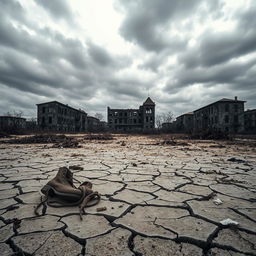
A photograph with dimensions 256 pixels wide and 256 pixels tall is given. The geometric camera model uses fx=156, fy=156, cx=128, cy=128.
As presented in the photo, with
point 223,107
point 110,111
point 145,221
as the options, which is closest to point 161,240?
point 145,221

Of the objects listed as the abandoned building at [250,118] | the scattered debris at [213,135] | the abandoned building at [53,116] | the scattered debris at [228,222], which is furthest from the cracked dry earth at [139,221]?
the abandoned building at [250,118]

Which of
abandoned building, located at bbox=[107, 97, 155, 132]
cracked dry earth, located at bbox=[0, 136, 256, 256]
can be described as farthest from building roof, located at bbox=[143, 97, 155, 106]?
cracked dry earth, located at bbox=[0, 136, 256, 256]

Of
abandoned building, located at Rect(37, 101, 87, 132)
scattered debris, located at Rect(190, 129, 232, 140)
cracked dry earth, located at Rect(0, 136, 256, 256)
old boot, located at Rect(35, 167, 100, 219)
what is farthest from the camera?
abandoned building, located at Rect(37, 101, 87, 132)

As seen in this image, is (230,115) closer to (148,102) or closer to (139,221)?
(148,102)

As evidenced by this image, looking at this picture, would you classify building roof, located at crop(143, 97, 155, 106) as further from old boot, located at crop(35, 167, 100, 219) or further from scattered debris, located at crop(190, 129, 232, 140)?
old boot, located at crop(35, 167, 100, 219)

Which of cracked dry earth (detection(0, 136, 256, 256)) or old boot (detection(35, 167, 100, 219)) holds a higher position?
old boot (detection(35, 167, 100, 219))

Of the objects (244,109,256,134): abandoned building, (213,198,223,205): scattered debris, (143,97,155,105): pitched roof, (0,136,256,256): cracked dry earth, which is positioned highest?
(143,97,155,105): pitched roof

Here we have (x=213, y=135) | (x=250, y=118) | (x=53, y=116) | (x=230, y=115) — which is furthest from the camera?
(x=250, y=118)

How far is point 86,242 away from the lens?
3.37 feet

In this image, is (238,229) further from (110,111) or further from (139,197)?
(110,111)

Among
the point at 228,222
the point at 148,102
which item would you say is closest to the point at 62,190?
the point at 228,222

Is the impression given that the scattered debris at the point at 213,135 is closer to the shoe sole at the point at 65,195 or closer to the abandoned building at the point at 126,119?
the shoe sole at the point at 65,195

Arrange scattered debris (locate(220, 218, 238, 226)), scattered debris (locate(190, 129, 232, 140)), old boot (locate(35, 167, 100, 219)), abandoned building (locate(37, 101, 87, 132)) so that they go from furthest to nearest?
abandoned building (locate(37, 101, 87, 132)), scattered debris (locate(190, 129, 232, 140)), old boot (locate(35, 167, 100, 219)), scattered debris (locate(220, 218, 238, 226))

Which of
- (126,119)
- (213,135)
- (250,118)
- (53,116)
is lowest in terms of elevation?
(213,135)
